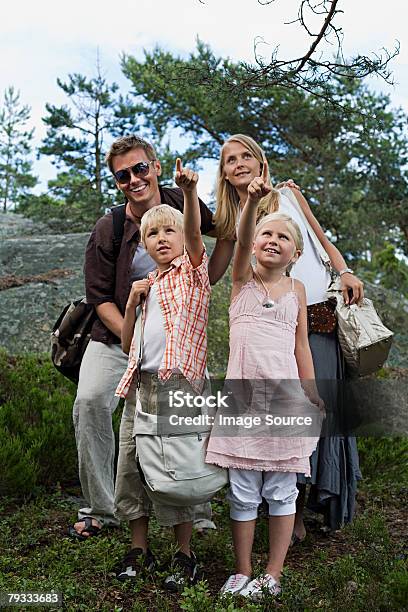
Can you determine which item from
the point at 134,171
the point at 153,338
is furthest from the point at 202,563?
the point at 134,171

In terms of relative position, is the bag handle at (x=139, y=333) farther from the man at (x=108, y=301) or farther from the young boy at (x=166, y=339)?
the man at (x=108, y=301)

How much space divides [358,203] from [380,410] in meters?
7.11

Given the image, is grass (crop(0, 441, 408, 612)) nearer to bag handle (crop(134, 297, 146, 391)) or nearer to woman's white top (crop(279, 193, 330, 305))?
bag handle (crop(134, 297, 146, 391))

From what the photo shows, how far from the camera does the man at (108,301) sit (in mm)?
3859

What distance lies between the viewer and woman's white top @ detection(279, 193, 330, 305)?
12.9 feet

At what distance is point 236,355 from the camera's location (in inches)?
134

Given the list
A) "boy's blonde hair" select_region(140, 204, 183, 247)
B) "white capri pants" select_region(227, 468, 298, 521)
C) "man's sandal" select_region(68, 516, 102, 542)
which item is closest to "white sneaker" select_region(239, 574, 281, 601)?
"white capri pants" select_region(227, 468, 298, 521)

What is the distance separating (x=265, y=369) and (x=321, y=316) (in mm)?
811

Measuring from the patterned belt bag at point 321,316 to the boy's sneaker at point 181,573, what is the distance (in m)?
1.34

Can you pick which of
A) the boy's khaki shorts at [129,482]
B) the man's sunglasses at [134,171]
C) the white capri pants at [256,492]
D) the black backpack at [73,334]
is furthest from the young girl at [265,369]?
the black backpack at [73,334]

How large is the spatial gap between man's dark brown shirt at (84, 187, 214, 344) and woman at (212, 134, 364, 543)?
19 cm

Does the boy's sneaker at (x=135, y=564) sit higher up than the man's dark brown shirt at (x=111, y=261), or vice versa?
the man's dark brown shirt at (x=111, y=261)

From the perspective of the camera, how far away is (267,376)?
3348mm

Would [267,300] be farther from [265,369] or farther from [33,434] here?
[33,434]
